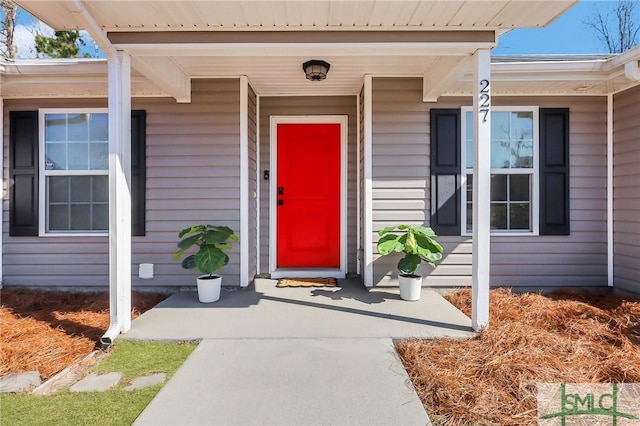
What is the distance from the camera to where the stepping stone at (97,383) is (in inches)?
81.3

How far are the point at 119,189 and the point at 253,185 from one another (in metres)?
1.75

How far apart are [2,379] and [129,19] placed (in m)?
2.47

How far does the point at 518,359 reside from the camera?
7.58ft

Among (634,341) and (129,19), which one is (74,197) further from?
(634,341)

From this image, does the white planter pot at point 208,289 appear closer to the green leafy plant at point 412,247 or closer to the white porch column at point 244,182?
the white porch column at point 244,182

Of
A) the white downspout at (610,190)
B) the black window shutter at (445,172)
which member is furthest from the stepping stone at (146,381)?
the white downspout at (610,190)

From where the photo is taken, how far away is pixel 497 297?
3.73m

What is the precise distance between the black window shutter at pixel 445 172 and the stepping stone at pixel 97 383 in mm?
3185

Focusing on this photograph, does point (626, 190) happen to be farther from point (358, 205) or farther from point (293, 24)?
point (293, 24)

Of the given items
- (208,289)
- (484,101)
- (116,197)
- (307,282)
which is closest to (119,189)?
(116,197)

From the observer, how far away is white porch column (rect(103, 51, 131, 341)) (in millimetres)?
2711

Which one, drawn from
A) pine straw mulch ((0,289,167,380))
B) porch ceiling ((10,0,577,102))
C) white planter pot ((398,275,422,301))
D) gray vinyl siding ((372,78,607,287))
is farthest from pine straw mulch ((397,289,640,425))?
pine straw mulch ((0,289,167,380))

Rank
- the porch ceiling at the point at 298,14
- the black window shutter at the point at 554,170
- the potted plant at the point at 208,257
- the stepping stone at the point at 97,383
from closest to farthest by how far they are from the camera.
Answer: the stepping stone at the point at 97,383
the porch ceiling at the point at 298,14
the potted plant at the point at 208,257
the black window shutter at the point at 554,170

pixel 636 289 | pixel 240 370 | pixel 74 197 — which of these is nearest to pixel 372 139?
pixel 240 370
